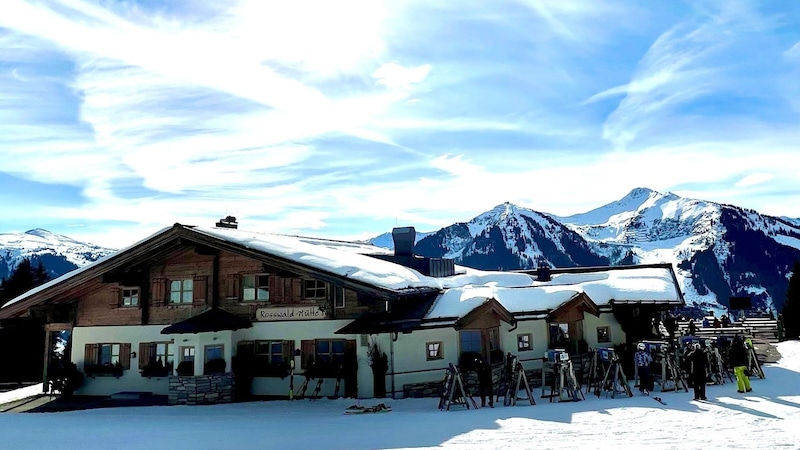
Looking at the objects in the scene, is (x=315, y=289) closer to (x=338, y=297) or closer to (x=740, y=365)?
(x=338, y=297)

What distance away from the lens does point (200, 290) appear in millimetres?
22156

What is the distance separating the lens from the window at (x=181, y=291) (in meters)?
22.4

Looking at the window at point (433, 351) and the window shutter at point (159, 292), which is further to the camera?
the window shutter at point (159, 292)

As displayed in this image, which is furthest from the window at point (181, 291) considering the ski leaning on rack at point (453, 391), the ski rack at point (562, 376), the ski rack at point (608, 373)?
the ski rack at point (608, 373)

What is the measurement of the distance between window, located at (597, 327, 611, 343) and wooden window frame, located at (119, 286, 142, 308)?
17.7m

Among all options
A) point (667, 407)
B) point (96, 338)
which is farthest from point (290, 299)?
point (667, 407)

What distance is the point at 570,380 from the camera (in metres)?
16.5

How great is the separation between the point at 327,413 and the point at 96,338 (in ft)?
38.8

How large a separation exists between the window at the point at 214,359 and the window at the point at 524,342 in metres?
10.2

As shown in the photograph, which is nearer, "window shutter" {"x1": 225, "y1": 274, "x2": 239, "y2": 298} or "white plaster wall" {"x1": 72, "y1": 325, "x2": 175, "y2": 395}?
"window shutter" {"x1": 225, "y1": 274, "x2": 239, "y2": 298}

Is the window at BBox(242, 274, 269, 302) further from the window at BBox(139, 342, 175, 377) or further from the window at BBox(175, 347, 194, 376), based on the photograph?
the window at BBox(139, 342, 175, 377)

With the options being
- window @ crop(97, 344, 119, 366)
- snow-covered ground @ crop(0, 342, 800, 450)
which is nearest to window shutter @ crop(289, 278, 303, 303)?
snow-covered ground @ crop(0, 342, 800, 450)

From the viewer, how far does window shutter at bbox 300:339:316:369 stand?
20250 mm

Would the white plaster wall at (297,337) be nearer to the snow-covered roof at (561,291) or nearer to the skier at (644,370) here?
the snow-covered roof at (561,291)
